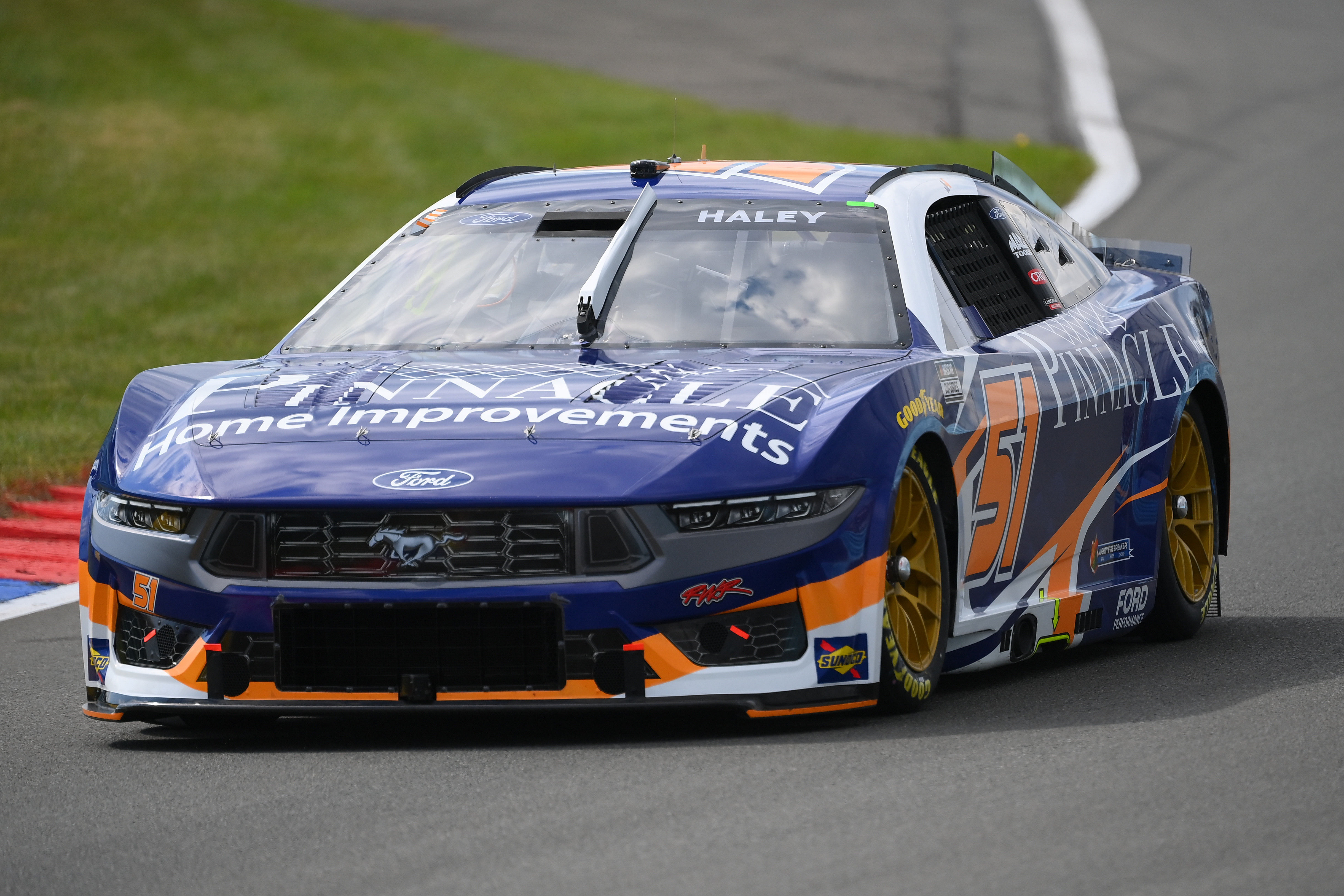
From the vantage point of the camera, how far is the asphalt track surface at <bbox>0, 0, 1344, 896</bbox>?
419 centimetres

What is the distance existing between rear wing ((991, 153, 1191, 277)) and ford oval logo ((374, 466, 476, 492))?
329 cm

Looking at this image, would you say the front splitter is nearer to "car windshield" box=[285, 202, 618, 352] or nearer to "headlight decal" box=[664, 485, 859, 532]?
"headlight decal" box=[664, 485, 859, 532]

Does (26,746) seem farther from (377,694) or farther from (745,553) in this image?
(745,553)

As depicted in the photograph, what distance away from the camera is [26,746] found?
230 inches

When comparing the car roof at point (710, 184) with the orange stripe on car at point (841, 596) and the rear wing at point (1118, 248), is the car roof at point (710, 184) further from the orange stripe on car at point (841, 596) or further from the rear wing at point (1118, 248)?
the orange stripe on car at point (841, 596)

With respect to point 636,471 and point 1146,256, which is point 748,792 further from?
point 1146,256

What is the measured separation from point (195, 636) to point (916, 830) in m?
1.99

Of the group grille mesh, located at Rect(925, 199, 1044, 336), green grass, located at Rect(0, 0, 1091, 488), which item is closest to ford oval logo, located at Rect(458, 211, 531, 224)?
grille mesh, located at Rect(925, 199, 1044, 336)

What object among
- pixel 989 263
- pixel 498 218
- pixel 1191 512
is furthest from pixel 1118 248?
pixel 498 218

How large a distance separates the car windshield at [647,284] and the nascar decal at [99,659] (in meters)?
1.16

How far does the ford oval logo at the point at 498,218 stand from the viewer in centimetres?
676

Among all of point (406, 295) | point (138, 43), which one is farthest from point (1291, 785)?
point (138, 43)

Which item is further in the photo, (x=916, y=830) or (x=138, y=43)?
(x=138, y=43)

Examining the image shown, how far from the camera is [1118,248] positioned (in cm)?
836
